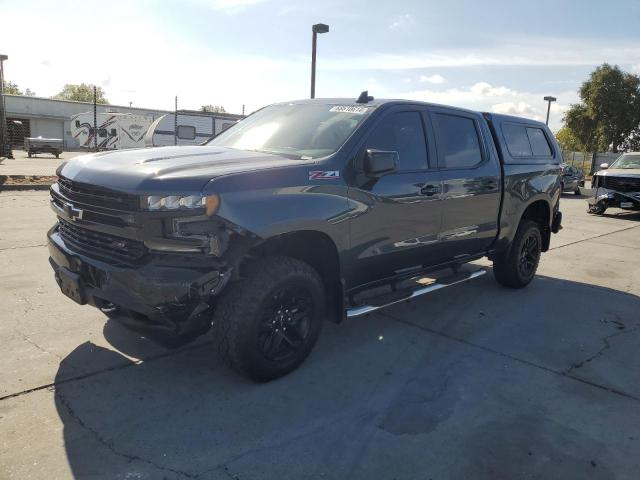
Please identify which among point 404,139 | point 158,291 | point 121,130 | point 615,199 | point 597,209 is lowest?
point 597,209

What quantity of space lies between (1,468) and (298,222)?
2.06 meters

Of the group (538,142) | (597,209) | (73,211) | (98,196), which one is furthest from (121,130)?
(98,196)

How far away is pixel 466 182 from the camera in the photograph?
199 inches

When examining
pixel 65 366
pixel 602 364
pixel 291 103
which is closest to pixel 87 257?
pixel 65 366

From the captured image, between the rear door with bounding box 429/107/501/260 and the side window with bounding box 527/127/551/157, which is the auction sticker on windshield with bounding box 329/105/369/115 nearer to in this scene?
the rear door with bounding box 429/107/501/260

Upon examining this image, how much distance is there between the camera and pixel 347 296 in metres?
4.18

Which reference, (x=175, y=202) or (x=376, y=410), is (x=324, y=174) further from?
(x=376, y=410)

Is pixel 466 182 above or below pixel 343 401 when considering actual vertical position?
above

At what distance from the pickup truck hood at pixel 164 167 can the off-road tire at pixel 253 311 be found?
0.66 m

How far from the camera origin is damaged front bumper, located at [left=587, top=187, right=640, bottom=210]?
13266 millimetres

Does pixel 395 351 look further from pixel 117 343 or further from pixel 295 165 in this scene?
pixel 117 343

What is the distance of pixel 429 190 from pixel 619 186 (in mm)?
11284

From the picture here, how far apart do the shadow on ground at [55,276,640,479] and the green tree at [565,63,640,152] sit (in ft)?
113

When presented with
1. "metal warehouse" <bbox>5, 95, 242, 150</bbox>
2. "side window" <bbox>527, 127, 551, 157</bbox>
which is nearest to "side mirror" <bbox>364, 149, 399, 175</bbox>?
"side window" <bbox>527, 127, 551, 157</bbox>
